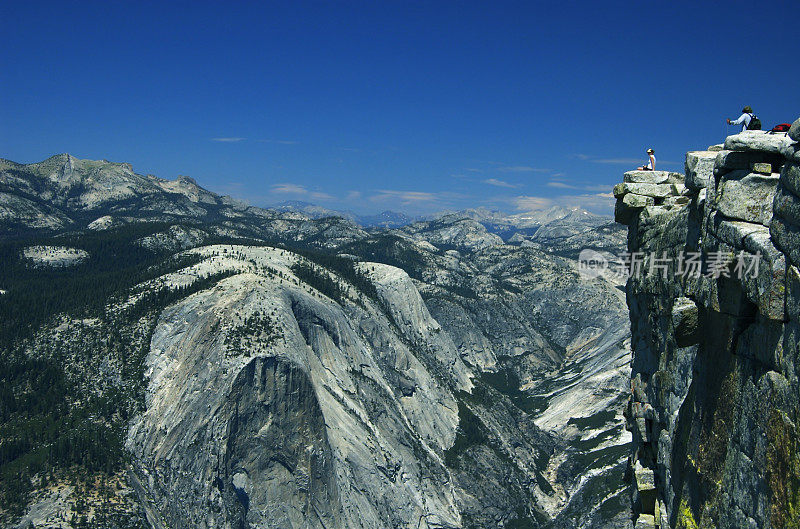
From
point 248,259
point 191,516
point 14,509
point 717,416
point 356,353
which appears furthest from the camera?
point 248,259

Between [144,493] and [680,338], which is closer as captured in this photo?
[680,338]

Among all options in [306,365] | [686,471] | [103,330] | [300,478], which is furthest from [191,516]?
[686,471]

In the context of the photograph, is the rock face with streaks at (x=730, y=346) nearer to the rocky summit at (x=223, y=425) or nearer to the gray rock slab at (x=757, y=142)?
the gray rock slab at (x=757, y=142)

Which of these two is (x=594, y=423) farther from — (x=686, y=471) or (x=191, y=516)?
(x=686, y=471)

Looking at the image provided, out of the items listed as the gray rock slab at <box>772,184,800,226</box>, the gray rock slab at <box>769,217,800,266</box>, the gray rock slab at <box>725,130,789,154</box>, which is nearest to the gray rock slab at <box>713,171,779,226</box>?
the gray rock slab at <box>725,130,789,154</box>

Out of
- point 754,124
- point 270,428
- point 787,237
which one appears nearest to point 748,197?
point 787,237

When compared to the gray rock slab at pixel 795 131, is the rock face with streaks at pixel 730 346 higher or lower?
lower

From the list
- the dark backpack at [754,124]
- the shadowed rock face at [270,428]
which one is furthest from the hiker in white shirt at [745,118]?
the shadowed rock face at [270,428]

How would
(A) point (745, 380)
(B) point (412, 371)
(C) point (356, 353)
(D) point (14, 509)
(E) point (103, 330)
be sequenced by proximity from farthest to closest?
1. (B) point (412, 371)
2. (C) point (356, 353)
3. (E) point (103, 330)
4. (D) point (14, 509)
5. (A) point (745, 380)
